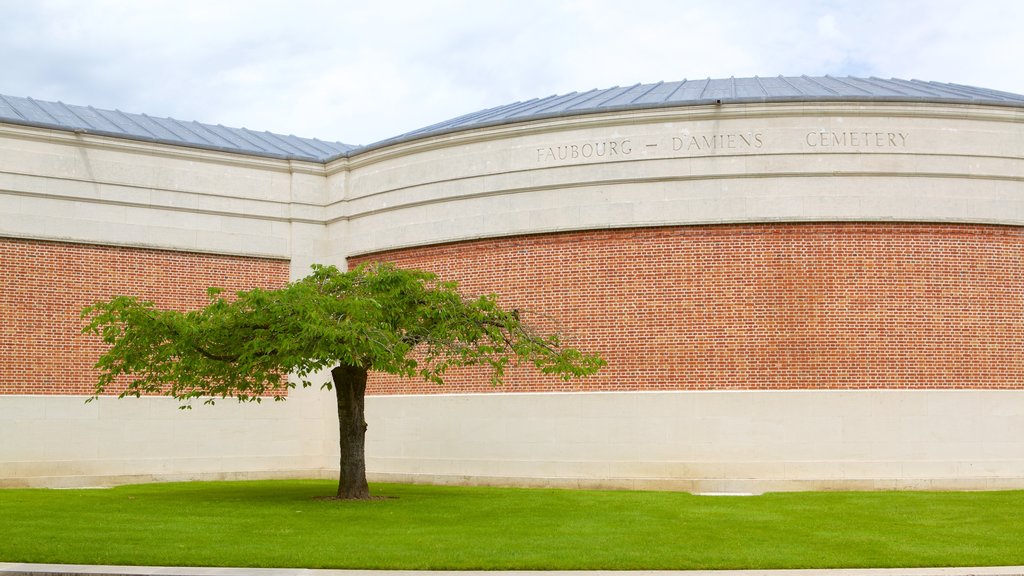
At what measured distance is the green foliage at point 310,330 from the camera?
17422 millimetres

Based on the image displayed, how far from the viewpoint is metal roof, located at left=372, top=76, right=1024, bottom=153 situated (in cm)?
2402

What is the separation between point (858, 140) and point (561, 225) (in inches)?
231

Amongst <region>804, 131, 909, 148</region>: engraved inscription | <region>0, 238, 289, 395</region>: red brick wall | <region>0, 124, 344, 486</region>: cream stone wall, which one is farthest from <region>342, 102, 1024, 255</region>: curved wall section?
<region>0, 238, 289, 395</region>: red brick wall

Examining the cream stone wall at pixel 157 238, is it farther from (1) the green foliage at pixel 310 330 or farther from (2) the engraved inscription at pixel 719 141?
(2) the engraved inscription at pixel 719 141

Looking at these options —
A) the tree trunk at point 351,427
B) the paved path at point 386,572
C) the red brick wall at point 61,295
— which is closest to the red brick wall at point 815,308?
the tree trunk at point 351,427

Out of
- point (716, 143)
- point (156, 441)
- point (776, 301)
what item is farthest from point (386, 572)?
point (156, 441)

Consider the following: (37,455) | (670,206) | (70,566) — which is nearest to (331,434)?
(37,455)

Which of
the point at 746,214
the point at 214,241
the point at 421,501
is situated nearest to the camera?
the point at 421,501

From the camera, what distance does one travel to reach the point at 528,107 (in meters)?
29.3

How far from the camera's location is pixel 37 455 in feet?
76.4

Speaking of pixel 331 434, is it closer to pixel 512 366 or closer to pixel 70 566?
pixel 512 366

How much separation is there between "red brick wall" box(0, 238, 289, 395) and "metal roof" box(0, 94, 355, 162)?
259cm

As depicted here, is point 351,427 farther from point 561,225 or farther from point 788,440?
point 788,440

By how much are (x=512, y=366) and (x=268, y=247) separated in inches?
261
